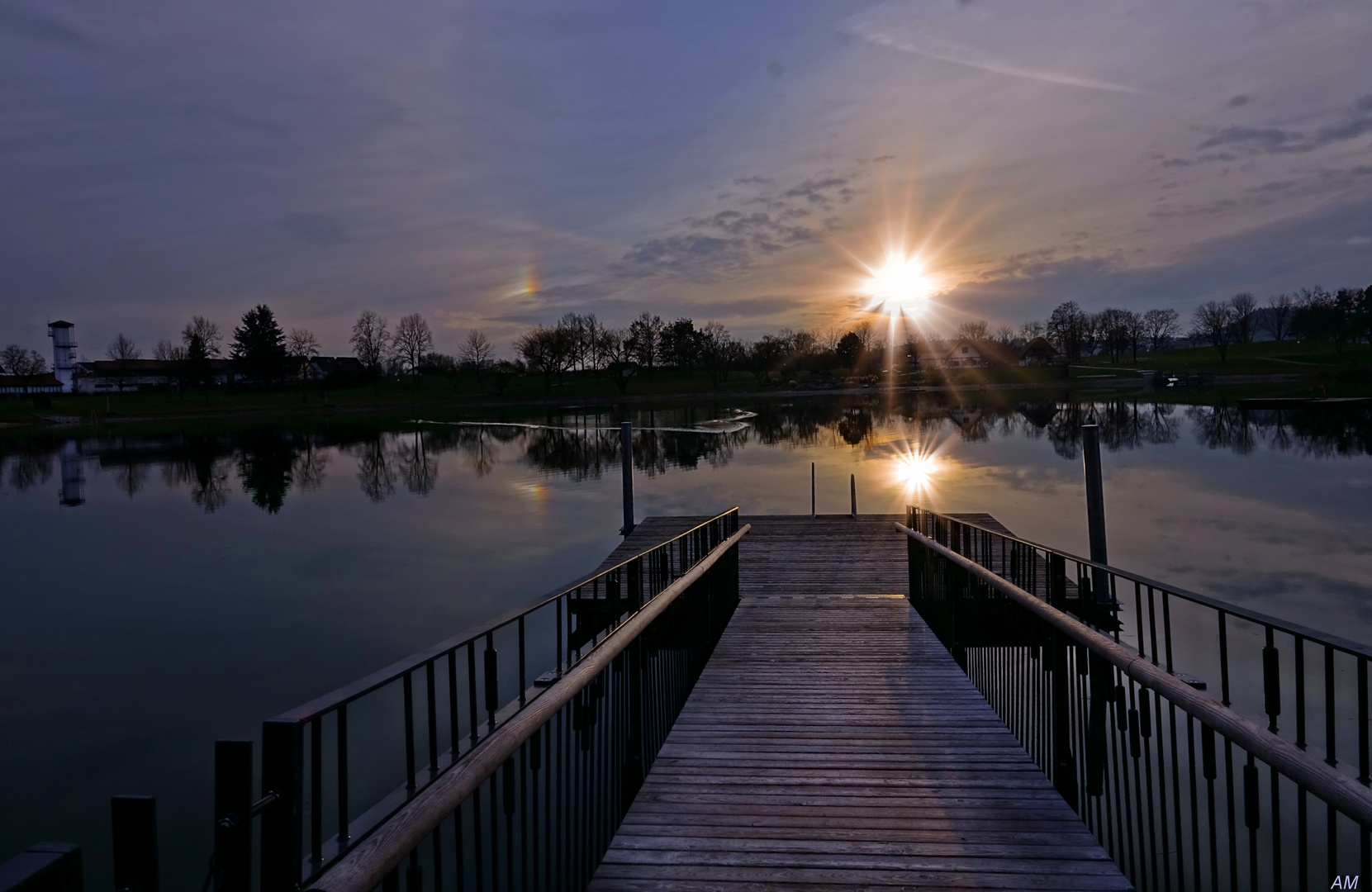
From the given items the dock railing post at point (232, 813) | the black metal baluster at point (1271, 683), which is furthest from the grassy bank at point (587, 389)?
the dock railing post at point (232, 813)

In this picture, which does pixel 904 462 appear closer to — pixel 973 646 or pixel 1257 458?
pixel 1257 458

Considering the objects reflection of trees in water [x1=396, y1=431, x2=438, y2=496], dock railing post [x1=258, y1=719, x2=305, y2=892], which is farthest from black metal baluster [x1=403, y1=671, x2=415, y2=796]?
reflection of trees in water [x1=396, y1=431, x2=438, y2=496]

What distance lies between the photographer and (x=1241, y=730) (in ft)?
8.79

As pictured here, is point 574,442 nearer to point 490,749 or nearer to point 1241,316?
point 490,749

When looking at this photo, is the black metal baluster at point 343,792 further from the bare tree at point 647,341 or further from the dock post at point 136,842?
the bare tree at point 647,341

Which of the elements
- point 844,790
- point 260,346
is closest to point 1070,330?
point 260,346

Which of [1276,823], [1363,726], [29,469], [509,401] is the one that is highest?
[509,401]

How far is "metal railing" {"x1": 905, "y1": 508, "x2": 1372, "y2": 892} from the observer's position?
2.60 metres

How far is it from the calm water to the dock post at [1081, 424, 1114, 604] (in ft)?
19.5

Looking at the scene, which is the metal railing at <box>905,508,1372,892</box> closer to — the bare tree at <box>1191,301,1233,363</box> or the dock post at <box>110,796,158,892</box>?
the dock post at <box>110,796,158,892</box>

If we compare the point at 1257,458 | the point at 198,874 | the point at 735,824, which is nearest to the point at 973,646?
the point at 735,824

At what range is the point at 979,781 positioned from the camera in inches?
183

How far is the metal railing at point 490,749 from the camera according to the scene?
1.78 meters

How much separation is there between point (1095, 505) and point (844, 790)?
7.26 metres
